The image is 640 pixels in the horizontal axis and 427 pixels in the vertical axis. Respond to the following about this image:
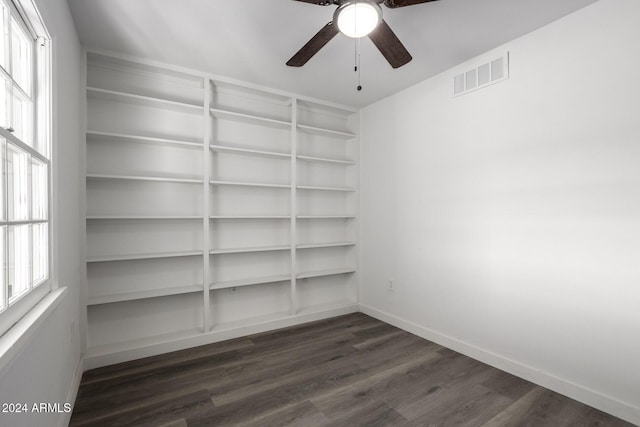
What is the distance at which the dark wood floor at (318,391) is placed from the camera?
73.0 inches

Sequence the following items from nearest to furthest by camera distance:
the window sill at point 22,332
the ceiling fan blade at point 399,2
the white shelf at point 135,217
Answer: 1. the window sill at point 22,332
2. the ceiling fan blade at point 399,2
3. the white shelf at point 135,217

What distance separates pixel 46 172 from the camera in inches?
59.4

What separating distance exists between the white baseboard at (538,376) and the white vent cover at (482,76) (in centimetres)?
228

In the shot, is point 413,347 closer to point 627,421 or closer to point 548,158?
point 627,421

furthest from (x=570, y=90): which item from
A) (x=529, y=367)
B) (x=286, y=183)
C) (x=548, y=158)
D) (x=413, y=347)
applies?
(x=286, y=183)

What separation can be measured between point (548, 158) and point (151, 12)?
2970 mm

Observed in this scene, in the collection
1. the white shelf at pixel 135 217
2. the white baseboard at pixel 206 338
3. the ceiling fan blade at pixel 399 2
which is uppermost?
the ceiling fan blade at pixel 399 2

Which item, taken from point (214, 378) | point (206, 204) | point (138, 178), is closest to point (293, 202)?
point (206, 204)

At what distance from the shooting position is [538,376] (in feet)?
7.31

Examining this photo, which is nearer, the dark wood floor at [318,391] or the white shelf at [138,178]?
the dark wood floor at [318,391]

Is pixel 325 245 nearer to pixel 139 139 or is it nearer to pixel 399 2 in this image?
pixel 139 139

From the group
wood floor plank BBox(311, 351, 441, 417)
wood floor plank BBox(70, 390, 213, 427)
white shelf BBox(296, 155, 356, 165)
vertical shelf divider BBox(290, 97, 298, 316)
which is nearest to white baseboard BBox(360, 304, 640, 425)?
wood floor plank BBox(311, 351, 441, 417)

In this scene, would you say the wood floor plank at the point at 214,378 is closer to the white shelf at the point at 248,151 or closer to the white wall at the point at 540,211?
the white wall at the point at 540,211

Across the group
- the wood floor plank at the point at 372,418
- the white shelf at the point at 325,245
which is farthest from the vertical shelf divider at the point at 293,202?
A: the wood floor plank at the point at 372,418
